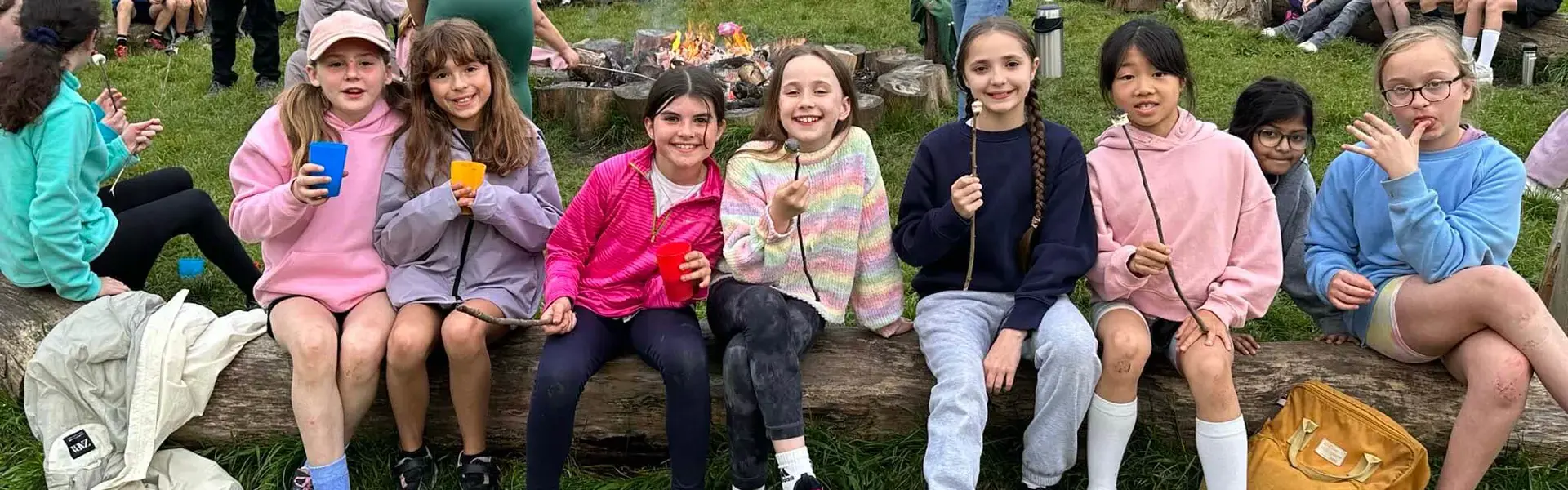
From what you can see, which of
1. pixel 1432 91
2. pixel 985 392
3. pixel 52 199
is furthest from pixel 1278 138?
pixel 52 199

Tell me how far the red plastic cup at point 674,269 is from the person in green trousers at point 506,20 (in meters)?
1.39

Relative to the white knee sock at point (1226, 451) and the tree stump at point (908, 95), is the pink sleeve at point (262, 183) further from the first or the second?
the tree stump at point (908, 95)

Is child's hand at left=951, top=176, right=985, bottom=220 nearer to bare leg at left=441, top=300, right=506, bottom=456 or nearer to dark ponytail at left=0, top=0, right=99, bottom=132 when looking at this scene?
bare leg at left=441, top=300, right=506, bottom=456

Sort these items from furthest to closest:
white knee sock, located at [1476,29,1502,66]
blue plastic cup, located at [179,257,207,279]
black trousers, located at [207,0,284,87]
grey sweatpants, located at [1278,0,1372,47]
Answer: grey sweatpants, located at [1278,0,1372,47], black trousers, located at [207,0,284,87], white knee sock, located at [1476,29,1502,66], blue plastic cup, located at [179,257,207,279]

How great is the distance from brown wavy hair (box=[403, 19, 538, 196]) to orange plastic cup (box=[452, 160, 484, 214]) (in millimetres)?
190

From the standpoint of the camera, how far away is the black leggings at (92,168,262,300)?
3637 mm

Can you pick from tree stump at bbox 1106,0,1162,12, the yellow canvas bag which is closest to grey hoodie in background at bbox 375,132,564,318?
the yellow canvas bag

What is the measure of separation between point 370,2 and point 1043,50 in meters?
4.65

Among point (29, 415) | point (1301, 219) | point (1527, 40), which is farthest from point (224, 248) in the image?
point (1527, 40)

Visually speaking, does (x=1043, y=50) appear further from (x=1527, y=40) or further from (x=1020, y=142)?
(x=1527, y=40)

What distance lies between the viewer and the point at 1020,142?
2891 mm

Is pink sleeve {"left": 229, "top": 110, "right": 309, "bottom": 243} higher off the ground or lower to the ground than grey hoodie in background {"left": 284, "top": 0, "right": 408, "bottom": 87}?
lower

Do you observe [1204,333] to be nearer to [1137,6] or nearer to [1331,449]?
[1331,449]

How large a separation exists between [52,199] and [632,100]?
127 inches
